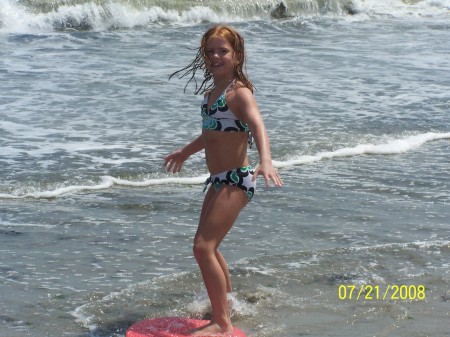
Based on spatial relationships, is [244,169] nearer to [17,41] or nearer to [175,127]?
[175,127]

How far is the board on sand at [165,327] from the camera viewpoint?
443cm

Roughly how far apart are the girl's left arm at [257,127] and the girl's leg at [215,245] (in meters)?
0.30

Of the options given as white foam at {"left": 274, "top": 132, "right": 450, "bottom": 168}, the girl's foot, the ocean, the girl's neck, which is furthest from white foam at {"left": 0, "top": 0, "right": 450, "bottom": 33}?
the girl's foot

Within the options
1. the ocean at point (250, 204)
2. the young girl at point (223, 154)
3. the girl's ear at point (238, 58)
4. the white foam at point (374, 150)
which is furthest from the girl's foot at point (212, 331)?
the white foam at point (374, 150)

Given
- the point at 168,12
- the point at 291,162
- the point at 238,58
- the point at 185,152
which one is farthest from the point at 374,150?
the point at 168,12

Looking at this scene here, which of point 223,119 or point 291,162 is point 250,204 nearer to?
point 291,162

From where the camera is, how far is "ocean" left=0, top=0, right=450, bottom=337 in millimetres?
4973

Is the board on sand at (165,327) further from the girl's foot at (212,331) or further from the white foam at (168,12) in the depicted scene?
the white foam at (168,12)

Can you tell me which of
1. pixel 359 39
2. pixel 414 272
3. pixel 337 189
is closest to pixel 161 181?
pixel 337 189

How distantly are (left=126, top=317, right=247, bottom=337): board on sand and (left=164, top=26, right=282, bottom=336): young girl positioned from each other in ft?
0.20

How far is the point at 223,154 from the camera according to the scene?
15.0ft

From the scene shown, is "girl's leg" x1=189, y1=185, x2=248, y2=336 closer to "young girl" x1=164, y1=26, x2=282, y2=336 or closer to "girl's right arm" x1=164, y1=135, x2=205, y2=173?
"young girl" x1=164, y1=26, x2=282, y2=336

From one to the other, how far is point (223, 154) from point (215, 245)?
43 centimetres

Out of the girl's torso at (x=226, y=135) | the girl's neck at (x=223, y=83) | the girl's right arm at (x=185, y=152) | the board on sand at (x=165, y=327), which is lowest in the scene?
the board on sand at (x=165, y=327)
